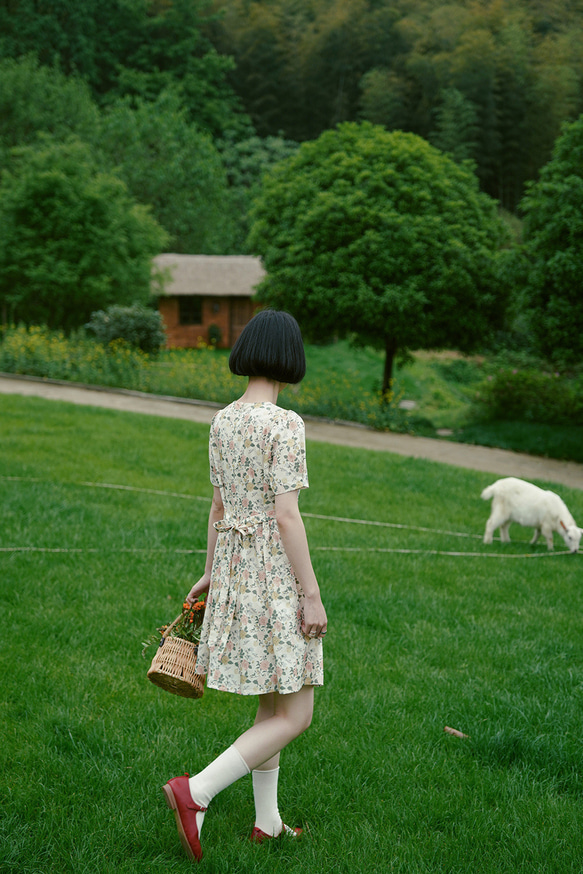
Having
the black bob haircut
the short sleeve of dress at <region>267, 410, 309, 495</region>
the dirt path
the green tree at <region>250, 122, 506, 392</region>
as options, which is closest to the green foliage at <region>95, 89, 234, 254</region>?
the green tree at <region>250, 122, 506, 392</region>

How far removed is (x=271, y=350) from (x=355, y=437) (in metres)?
11.0

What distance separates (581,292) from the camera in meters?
12.8

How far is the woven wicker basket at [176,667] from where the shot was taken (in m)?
2.79

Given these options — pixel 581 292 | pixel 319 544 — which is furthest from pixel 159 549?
pixel 581 292

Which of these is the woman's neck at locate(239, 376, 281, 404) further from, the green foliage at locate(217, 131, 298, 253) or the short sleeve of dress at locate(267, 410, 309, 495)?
the green foliage at locate(217, 131, 298, 253)

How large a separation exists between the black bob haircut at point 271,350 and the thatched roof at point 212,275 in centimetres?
2707

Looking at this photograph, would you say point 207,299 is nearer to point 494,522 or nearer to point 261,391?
point 494,522

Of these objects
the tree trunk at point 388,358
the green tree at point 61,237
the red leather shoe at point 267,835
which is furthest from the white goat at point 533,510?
the green tree at point 61,237

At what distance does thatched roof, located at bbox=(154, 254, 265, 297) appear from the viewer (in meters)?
29.7

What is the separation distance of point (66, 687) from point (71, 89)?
1402 inches

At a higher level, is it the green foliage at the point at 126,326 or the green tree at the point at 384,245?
the green tree at the point at 384,245

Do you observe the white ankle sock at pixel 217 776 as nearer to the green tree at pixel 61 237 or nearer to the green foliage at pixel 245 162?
the green tree at pixel 61 237

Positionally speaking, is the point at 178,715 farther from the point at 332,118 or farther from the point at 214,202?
the point at 332,118

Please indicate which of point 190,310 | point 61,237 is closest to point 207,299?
point 190,310
